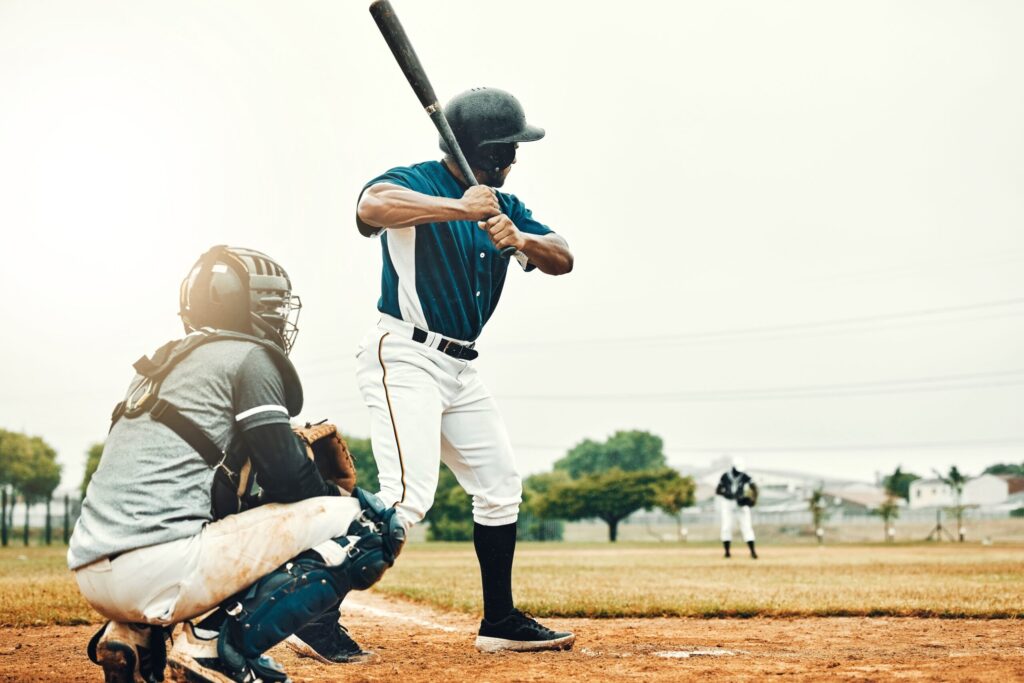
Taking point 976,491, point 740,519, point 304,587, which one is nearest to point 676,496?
point 740,519

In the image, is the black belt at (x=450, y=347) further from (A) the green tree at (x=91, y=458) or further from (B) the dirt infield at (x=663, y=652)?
(A) the green tree at (x=91, y=458)

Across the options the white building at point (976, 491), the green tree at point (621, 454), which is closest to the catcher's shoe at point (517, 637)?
the white building at point (976, 491)

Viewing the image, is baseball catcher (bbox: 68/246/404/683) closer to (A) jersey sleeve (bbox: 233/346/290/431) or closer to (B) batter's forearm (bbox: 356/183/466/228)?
(A) jersey sleeve (bbox: 233/346/290/431)

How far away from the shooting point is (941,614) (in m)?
7.72

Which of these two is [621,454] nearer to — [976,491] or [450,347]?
[976,491]

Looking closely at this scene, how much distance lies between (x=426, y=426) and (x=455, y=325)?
51cm

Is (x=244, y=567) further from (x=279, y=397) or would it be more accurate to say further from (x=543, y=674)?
(x=543, y=674)

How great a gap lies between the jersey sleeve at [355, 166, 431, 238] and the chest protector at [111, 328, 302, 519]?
3.90ft

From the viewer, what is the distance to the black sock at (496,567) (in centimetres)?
552

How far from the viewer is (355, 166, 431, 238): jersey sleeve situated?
495 cm

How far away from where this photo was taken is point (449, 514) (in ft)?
189

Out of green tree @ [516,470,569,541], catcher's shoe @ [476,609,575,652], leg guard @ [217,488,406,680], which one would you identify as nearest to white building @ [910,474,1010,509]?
green tree @ [516,470,569,541]

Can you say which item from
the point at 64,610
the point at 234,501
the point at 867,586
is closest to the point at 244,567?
the point at 234,501

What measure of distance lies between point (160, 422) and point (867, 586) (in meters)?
8.98
